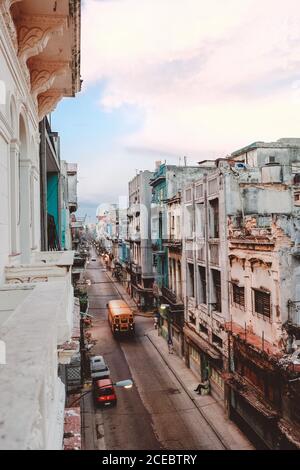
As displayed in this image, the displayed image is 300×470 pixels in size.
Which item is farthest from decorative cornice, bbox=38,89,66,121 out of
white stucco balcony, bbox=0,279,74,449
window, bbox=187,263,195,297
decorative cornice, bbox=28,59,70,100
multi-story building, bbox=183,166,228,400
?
window, bbox=187,263,195,297

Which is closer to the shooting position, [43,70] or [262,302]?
[43,70]

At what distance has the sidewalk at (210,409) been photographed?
17.1 metres

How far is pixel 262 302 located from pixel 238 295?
240cm

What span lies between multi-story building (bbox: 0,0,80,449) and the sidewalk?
1318 centimetres

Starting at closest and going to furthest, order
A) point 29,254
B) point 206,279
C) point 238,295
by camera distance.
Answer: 1. point 29,254
2. point 238,295
3. point 206,279

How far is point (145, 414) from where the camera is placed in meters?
19.9

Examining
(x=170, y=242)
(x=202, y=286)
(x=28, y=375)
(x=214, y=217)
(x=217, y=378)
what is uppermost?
(x=214, y=217)

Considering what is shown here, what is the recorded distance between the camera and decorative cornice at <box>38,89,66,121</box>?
10995 millimetres

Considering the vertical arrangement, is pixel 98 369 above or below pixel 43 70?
below

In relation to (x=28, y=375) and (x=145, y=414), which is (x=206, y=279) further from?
(x=28, y=375)

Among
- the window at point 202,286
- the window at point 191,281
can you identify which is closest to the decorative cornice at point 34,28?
the window at point 202,286

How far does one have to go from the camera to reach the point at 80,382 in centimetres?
2256

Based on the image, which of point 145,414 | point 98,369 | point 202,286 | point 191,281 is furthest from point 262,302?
point 98,369
